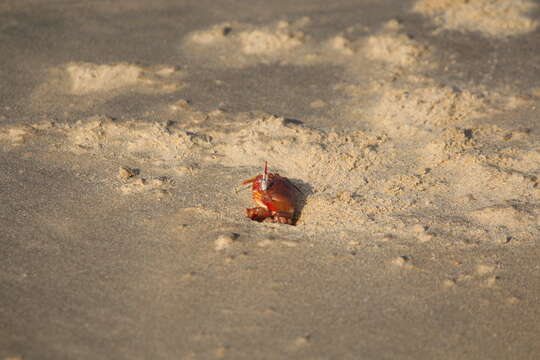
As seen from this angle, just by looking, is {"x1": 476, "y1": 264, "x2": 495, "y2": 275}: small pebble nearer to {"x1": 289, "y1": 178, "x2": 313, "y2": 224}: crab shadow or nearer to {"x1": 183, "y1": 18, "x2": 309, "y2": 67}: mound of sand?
{"x1": 289, "y1": 178, "x2": 313, "y2": 224}: crab shadow

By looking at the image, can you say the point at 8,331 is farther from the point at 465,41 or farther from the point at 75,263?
the point at 465,41

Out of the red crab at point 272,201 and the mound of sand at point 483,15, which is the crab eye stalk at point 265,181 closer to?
the red crab at point 272,201

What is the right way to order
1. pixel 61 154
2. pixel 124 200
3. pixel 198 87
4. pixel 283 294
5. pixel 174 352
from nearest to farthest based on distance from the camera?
pixel 174 352
pixel 283 294
pixel 124 200
pixel 61 154
pixel 198 87

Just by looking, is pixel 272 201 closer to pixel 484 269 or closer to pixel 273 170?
pixel 273 170

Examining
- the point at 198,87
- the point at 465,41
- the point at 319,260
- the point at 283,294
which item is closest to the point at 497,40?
the point at 465,41

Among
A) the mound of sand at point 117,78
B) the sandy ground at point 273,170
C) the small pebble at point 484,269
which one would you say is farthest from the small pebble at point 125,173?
the small pebble at point 484,269

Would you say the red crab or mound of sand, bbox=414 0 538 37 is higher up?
mound of sand, bbox=414 0 538 37

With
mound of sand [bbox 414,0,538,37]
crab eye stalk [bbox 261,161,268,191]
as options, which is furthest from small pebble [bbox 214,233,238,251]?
mound of sand [bbox 414,0,538,37]
